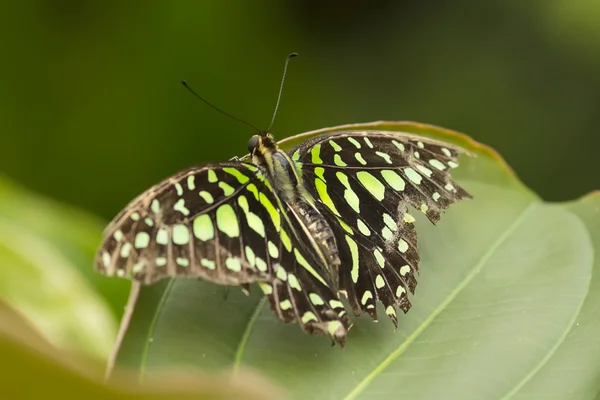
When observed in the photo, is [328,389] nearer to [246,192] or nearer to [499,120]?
[246,192]

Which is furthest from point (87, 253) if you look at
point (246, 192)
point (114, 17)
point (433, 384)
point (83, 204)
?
point (114, 17)

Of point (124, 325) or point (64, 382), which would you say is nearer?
point (64, 382)

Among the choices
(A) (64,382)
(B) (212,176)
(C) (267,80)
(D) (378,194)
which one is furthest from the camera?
(C) (267,80)

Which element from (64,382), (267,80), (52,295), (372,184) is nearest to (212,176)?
(372,184)

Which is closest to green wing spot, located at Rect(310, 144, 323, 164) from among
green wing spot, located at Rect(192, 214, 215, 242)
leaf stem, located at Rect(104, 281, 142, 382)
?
green wing spot, located at Rect(192, 214, 215, 242)

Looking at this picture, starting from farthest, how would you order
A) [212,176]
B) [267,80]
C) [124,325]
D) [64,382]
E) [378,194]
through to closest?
[267,80] < [378,194] < [212,176] < [124,325] < [64,382]

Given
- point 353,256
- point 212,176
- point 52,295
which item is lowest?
point 52,295

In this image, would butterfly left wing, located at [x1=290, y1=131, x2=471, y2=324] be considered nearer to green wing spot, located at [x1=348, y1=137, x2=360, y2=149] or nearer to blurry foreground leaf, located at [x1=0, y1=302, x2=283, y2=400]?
green wing spot, located at [x1=348, y1=137, x2=360, y2=149]

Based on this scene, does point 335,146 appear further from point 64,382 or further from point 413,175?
point 64,382
